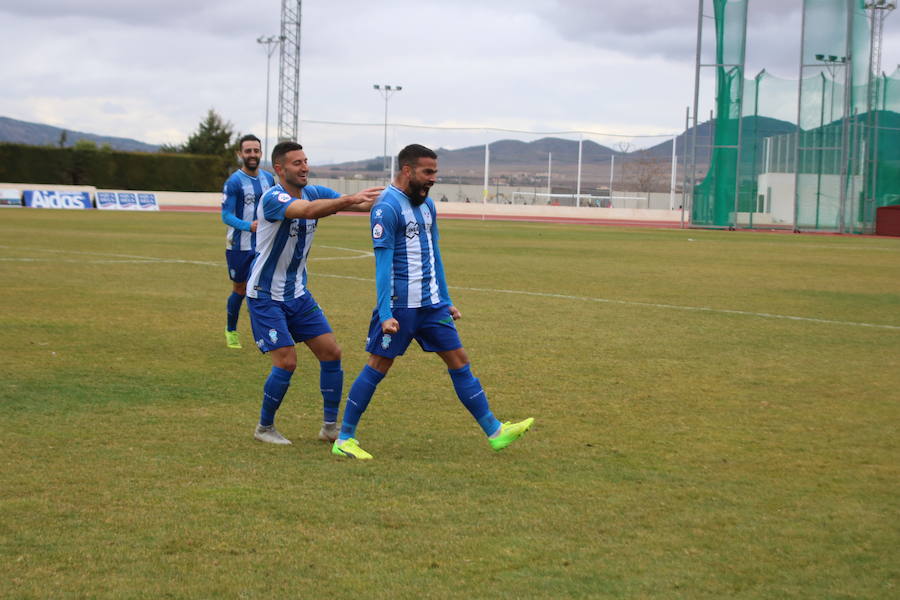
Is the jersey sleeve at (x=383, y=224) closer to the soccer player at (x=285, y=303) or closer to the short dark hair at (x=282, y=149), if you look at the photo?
the soccer player at (x=285, y=303)

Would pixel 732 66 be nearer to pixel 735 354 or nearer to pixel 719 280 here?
pixel 719 280

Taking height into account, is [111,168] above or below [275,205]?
above

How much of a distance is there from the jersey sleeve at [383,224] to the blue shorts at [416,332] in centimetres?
45

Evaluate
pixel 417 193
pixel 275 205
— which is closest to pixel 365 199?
Result: pixel 417 193

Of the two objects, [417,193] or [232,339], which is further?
[232,339]

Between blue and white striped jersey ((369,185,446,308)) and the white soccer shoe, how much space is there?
1187mm

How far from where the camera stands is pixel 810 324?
43.2ft

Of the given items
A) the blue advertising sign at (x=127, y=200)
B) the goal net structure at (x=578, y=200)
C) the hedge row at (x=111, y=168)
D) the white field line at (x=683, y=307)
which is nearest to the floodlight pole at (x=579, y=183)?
the goal net structure at (x=578, y=200)

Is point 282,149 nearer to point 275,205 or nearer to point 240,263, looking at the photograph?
point 275,205

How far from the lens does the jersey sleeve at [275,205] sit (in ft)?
21.0

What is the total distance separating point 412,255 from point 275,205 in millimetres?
929

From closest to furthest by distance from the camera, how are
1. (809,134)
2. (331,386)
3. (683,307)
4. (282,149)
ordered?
1. (282,149)
2. (331,386)
3. (683,307)
4. (809,134)

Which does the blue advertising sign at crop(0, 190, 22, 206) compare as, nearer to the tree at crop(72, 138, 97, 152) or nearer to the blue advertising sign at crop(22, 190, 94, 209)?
the blue advertising sign at crop(22, 190, 94, 209)

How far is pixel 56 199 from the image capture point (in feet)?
173
